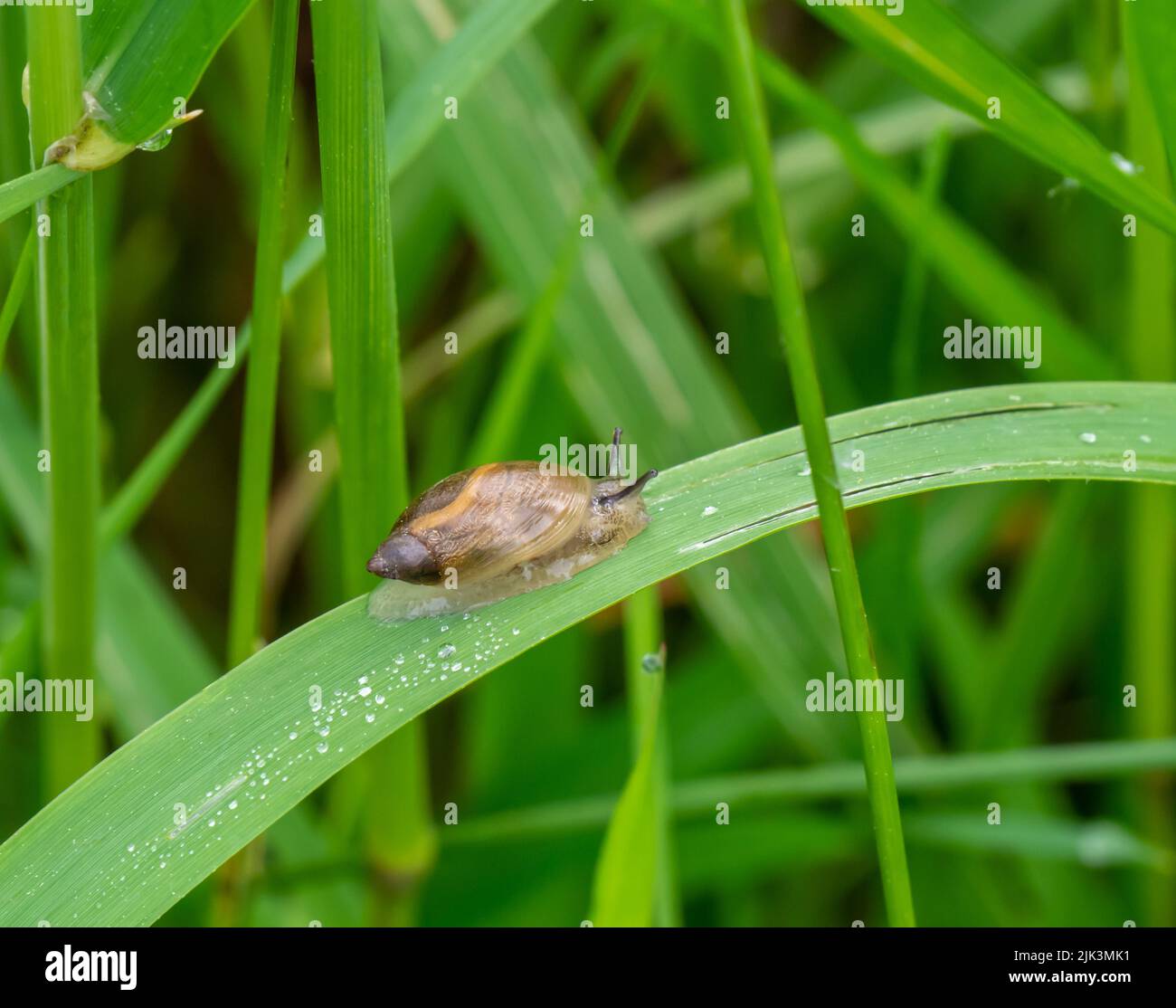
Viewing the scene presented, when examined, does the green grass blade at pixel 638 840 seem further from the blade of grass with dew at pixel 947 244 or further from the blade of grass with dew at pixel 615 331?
the blade of grass with dew at pixel 947 244

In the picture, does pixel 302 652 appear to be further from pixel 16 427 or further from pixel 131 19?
pixel 16 427

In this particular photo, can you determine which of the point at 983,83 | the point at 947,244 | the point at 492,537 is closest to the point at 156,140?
the point at 492,537

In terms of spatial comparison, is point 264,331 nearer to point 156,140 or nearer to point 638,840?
point 156,140

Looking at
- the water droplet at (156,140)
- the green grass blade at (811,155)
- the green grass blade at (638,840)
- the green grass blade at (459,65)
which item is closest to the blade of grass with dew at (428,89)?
the green grass blade at (459,65)

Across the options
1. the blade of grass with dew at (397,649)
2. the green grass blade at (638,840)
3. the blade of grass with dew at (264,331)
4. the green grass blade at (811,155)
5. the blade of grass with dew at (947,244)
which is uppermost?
the green grass blade at (811,155)
